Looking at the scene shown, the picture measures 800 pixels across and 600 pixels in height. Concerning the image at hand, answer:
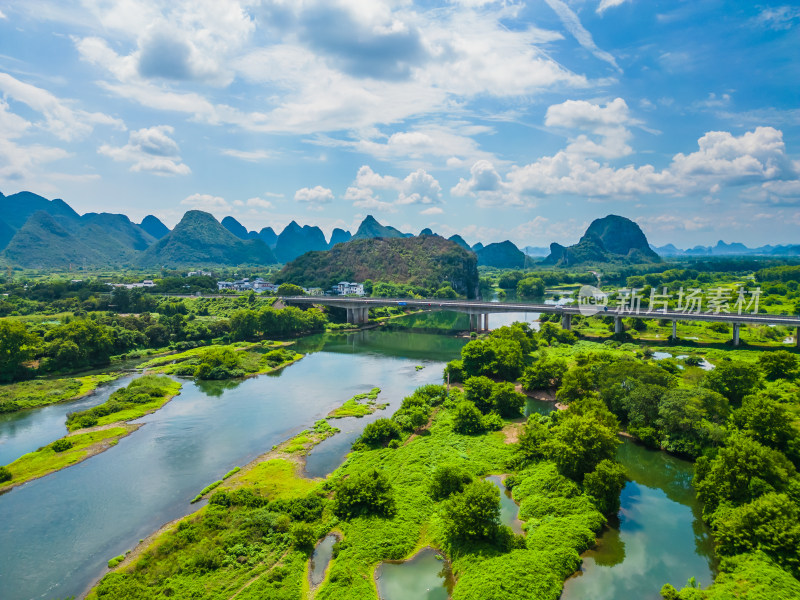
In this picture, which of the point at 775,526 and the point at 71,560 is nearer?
the point at 775,526

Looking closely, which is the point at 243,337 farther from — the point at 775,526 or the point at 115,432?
the point at 775,526

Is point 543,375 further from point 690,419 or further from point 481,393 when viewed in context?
point 690,419

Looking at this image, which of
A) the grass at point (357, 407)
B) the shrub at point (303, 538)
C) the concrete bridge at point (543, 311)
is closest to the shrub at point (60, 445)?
the grass at point (357, 407)

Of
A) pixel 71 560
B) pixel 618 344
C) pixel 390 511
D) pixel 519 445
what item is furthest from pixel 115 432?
pixel 618 344

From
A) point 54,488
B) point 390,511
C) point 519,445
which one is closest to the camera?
point 390,511

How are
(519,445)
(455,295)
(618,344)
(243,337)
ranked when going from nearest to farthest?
(519,445) < (618,344) < (243,337) < (455,295)

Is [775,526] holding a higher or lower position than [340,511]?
higher

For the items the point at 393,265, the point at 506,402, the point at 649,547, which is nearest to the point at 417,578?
the point at 649,547
